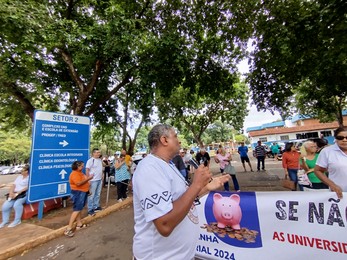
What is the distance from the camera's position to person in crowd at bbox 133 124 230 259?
4.14 ft

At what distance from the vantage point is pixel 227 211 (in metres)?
2.99

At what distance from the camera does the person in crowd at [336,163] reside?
278cm

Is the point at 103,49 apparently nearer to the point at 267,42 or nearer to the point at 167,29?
the point at 167,29

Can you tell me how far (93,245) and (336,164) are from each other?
447cm

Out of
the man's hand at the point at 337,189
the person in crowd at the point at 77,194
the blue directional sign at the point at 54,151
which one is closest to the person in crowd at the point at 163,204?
the man's hand at the point at 337,189

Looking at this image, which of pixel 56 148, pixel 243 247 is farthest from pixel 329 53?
pixel 56 148

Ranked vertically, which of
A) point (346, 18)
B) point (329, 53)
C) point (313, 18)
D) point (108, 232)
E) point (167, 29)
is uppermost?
point (167, 29)

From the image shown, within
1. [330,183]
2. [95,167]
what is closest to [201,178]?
[330,183]

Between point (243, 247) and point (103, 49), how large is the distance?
616 centimetres

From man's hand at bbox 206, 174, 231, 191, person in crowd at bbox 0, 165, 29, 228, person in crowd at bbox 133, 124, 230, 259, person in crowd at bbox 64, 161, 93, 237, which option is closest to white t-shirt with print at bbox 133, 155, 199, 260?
person in crowd at bbox 133, 124, 230, 259

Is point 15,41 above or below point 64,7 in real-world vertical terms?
below

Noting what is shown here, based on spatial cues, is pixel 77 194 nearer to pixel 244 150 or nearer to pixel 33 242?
pixel 33 242

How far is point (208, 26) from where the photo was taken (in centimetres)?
813

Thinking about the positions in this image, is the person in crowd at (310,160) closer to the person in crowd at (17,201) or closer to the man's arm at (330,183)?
the man's arm at (330,183)
